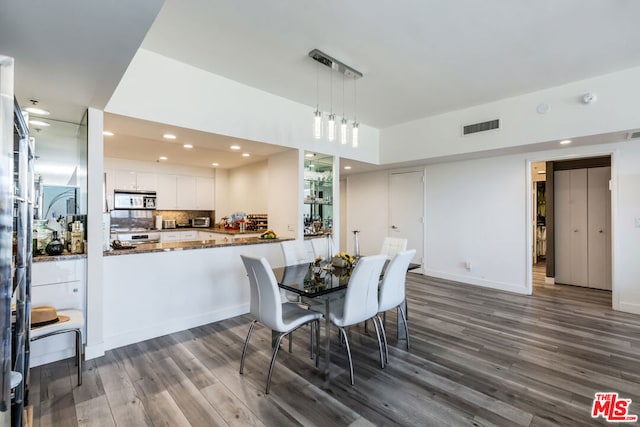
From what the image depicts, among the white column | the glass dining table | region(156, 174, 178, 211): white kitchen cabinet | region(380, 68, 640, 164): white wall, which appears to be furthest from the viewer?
region(156, 174, 178, 211): white kitchen cabinet

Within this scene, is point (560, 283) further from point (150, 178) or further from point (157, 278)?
point (150, 178)

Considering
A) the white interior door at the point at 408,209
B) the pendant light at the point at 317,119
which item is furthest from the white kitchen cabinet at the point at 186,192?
the white interior door at the point at 408,209

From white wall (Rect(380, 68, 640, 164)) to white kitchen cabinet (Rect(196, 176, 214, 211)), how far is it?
13.8 feet

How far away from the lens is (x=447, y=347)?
2.82 m

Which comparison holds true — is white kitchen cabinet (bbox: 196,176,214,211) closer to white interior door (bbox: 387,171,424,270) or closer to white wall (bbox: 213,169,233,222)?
white wall (bbox: 213,169,233,222)

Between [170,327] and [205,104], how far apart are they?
2.41m

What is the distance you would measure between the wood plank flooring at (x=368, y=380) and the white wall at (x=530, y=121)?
2.32m

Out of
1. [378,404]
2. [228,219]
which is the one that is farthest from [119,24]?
[228,219]

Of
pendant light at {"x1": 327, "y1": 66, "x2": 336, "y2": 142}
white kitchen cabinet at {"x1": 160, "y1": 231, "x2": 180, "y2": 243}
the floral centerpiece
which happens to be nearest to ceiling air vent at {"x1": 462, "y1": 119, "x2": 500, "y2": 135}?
pendant light at {"x1": 327, "y1": 66, "x2": 336, "y2": 142}

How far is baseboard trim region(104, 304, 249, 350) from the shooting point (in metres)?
2.81

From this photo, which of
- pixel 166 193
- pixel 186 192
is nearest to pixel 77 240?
pixel 166 193

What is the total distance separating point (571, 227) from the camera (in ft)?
17.1

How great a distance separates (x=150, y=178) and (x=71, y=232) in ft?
12.6

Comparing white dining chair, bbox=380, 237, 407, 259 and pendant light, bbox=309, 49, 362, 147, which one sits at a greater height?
pendant light, bbox=309, 49, 362, 147
